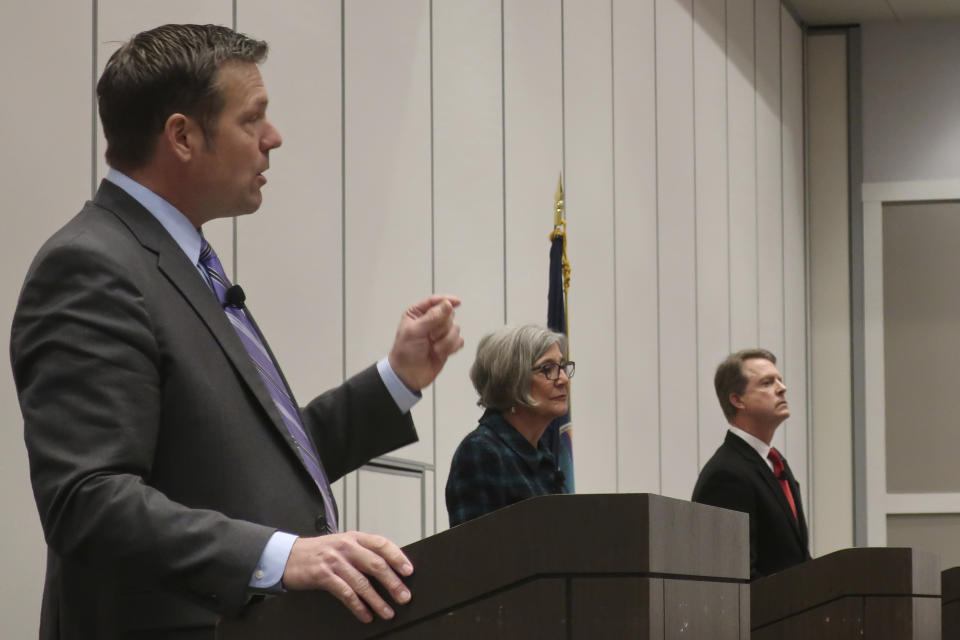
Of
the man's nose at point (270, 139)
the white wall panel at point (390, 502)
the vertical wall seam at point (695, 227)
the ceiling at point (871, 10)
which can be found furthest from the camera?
the ceiling at point (871, 10)

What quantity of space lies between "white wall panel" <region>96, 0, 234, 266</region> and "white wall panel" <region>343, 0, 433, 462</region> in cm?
79

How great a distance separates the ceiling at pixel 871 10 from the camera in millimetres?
11781

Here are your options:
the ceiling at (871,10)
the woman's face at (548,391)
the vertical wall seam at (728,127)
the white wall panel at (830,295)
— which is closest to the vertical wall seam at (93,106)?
the woman's face at (548,391)

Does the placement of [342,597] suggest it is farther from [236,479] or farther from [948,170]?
[948,170]

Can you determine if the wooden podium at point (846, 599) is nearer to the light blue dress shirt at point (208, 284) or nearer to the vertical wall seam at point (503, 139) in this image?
the vertical wall seam at point (503, 139)

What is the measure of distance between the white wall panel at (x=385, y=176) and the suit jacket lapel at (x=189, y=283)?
2.99 meters

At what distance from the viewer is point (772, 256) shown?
11.0m

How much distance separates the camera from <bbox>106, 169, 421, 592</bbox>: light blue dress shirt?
6.15 ft

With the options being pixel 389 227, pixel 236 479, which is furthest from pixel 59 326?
pixel 389 227

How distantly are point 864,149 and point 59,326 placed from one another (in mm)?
10980

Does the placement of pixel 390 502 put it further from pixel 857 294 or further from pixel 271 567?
pixel 857 294

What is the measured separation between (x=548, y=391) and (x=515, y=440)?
24cm

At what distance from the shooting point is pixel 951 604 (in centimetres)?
658

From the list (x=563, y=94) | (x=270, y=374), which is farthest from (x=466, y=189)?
(x=270, y=374)
